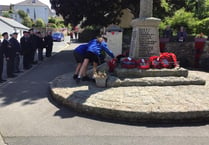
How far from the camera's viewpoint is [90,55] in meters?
8.70

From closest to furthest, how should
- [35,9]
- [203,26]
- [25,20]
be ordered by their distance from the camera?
1. [203,26]
2. [25,20]
3. [35,9]

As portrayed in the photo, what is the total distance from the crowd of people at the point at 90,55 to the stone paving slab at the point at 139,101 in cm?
52

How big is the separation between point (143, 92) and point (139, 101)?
0.83 meters

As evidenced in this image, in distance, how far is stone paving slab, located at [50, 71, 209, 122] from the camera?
19.6 ft

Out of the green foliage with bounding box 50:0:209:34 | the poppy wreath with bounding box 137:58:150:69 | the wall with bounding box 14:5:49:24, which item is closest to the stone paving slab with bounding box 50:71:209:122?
the poppy wreath with bounding box 137:58:150:69

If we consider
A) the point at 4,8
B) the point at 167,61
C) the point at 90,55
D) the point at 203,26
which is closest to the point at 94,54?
the point at 90,55

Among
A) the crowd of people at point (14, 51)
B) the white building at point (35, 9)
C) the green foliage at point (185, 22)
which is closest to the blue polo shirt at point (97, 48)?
the crowd of people at point (14, 51)

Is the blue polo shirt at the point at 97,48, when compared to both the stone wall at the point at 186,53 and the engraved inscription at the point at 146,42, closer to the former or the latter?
the engraved inscription at the point at 146,42

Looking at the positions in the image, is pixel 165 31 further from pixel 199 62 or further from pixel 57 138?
pixel 57 138

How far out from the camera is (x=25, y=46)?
13672 mm

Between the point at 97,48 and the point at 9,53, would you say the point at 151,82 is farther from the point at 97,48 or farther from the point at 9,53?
the point at 9,53

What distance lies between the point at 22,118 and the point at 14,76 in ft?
18.3

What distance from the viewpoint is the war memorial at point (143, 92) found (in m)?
6.03

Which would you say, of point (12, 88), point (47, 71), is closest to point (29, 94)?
point (12, 88)
